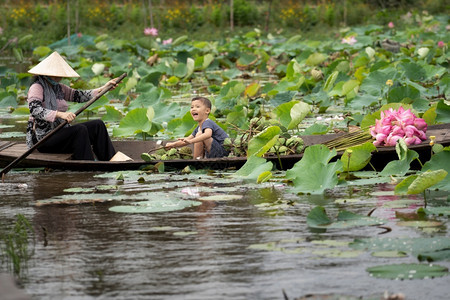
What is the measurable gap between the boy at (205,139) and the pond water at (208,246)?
2.58ft

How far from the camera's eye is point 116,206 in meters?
4.79

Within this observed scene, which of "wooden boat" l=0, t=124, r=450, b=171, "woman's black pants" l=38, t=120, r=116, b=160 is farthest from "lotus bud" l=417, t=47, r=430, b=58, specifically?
"woman's black pants" l=38, t=120, r=116, b=160

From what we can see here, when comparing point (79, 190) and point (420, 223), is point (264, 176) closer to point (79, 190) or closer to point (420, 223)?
point (79, 190)

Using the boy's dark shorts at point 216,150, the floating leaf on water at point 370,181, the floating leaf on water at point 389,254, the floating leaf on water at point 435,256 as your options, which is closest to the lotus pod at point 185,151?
the boy's dark shorts at point 216,150

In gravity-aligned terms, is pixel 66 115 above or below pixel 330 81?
above

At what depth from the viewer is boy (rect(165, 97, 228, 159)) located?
633 cm

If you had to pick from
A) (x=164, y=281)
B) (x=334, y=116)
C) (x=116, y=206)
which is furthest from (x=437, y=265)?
(x=334, y=116)

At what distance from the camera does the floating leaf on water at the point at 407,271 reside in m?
3.29

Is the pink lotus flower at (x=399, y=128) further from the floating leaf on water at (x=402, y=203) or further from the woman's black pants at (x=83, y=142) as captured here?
the woman's black pants at (x=83, y=142)

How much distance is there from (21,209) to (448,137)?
2839 mm

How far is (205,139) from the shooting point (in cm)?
628

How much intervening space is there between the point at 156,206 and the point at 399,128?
6.36 ft

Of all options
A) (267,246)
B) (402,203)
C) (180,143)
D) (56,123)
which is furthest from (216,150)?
(267,246)

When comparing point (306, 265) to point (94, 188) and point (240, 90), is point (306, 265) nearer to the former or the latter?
point (94, 188)
